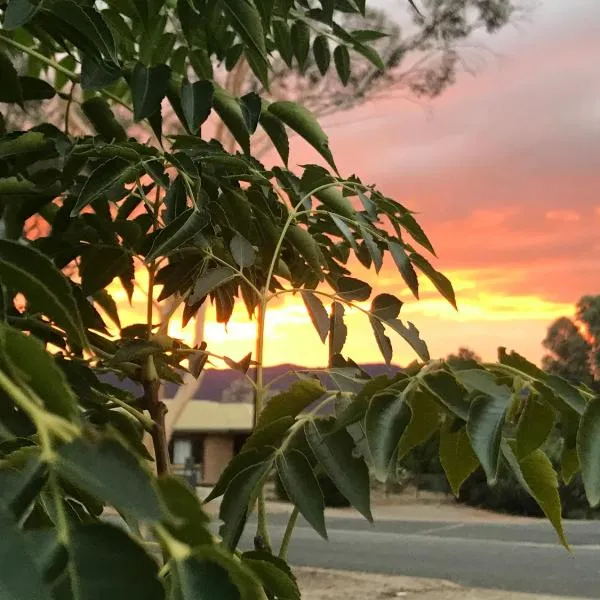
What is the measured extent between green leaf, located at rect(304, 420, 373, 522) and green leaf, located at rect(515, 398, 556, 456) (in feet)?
0.28

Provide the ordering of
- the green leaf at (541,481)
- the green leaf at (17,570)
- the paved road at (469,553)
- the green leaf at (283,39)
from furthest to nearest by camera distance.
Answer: the paved road at (469,553) < the green leaf at (283,39) < the green leaf at (541,481) < the green leaf at (17,570)

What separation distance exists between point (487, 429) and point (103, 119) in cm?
51

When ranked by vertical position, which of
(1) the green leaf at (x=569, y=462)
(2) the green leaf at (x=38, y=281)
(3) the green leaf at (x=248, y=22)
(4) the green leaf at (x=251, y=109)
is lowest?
(1) the green leaf at (x=569, y=462)

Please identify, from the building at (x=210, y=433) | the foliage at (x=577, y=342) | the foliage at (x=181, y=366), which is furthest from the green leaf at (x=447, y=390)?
the building at (x=210, y=433)

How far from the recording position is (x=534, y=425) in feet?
1.64

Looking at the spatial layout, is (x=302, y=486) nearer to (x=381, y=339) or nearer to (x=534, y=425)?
(x=534, y=425)

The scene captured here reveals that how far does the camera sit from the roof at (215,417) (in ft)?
58.9

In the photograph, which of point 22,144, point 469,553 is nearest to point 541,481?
point 22,144

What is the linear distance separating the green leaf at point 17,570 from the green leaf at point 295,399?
342 millimetres

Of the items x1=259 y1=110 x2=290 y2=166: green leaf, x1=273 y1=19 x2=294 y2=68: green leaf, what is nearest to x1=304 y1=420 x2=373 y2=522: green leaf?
x1=259 y1=110 x2=290 y2=166: green leaf

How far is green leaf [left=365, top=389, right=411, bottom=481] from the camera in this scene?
0.47 m

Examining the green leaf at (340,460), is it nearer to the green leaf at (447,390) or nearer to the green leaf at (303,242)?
the green leaf at (447,390)

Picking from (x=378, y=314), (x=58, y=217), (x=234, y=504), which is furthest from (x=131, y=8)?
(x=234, y=504)

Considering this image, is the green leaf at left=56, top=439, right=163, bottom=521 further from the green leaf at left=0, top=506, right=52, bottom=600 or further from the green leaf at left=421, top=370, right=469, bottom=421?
the green leaf at left=421, top=370, right=469, bottom=421
